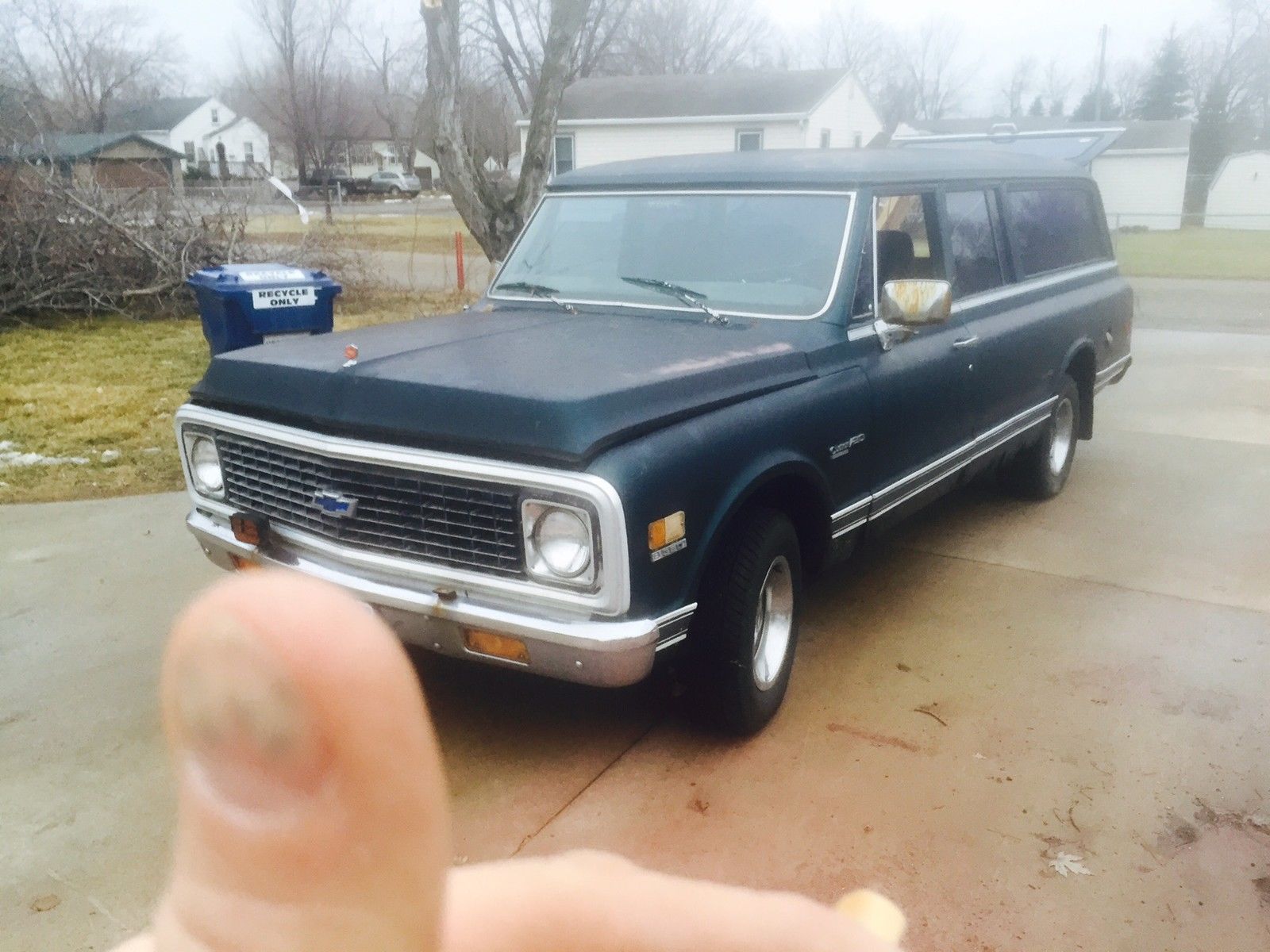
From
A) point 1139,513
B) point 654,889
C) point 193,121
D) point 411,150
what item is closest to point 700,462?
point 654,889

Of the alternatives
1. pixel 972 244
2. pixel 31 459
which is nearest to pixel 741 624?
pixel 972 244

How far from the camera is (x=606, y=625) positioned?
9.73 ft

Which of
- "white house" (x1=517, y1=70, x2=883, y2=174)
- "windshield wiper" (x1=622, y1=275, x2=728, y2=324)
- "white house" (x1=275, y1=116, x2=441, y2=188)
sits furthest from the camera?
"white house" (x1=275, y1=116, x2=441, y2=188)

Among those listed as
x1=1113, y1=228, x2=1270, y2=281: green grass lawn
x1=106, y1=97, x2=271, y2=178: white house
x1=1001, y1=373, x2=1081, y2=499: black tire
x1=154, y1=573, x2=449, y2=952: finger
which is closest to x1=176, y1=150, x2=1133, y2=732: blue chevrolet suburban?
x1=1001, y1=373, x2=1081, y2=499: black tire

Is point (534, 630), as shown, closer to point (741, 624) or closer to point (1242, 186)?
point (741, 624)

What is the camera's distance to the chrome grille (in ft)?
9.98

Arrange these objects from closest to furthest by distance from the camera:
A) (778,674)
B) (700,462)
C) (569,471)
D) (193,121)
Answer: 1. (569,471)
2. (700,462)
3. (778,674)
4. (193,121)

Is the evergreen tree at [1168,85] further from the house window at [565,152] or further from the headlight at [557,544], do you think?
the headlight at [557,544]

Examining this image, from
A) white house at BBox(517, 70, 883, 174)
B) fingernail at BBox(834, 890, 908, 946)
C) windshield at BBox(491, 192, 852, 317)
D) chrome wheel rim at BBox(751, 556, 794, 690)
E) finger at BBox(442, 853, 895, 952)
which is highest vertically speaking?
white house at BBox(517, 70, 883, 174)

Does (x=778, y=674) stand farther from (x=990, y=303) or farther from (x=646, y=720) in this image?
(x=990, y=303)

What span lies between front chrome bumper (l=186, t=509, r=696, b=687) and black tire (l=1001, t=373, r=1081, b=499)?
144 inches

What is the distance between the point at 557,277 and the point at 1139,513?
3.73 m

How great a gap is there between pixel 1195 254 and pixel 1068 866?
26.3 metres

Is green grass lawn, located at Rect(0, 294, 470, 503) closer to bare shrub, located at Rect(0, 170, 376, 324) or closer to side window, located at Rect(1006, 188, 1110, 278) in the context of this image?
bare shrub, located at Rect(0, 170, 376, 324)
